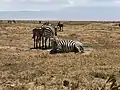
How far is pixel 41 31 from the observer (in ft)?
95.0

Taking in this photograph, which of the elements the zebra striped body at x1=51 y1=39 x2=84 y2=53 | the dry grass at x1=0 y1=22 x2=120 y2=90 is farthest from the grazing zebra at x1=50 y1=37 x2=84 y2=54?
the dry grass at x1=0 y1=22 x2=120 y2=90

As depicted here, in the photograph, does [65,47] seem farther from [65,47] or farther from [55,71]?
[55,71]

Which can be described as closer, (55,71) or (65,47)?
(55,71)

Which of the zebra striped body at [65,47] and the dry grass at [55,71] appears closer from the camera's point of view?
the dry grass at [55,71]

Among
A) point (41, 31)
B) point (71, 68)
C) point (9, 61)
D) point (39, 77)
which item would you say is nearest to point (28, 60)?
point (9, 61)

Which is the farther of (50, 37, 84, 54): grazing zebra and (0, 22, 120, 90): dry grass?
(50, 37, 84, 54): grazing zebra

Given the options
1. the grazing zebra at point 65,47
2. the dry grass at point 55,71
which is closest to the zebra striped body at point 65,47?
the grazing zebra at point 65,47

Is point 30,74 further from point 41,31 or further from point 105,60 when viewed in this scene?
point 41,31

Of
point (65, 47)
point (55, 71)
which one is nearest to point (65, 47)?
point (65, 47)

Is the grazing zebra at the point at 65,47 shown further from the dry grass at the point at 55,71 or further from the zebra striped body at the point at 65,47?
the dry grass at the point at 55,71

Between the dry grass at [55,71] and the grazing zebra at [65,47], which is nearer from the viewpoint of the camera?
the dry grass at [55,71]

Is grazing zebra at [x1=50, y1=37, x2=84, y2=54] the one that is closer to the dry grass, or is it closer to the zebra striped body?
the zebra striped body

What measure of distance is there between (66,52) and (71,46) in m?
0.63

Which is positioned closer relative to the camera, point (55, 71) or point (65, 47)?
point (55, 71)
